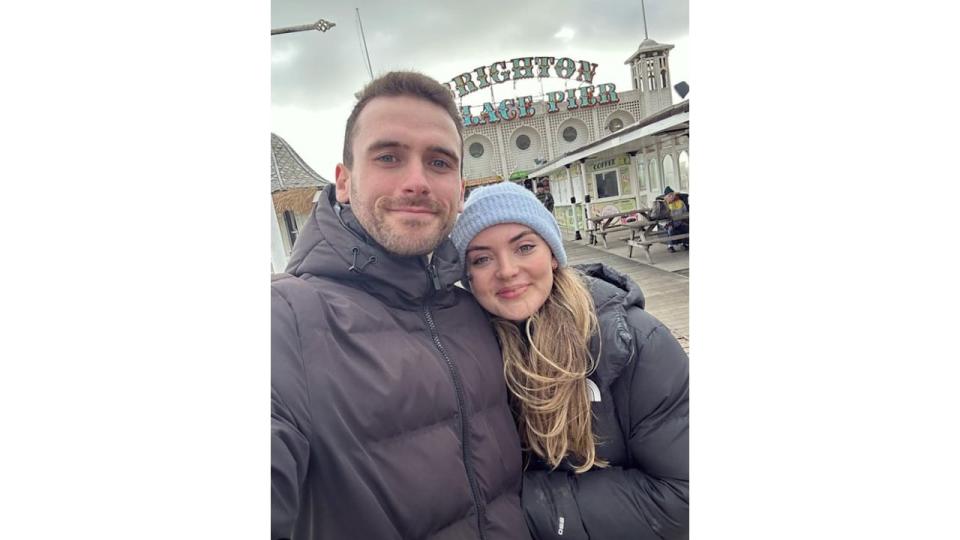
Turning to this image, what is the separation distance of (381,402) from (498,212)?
43cm

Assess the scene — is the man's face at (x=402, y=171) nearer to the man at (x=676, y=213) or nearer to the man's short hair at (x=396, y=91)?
the man's short hair at (x=396, y=91)

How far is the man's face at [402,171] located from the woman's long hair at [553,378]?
0.94 feet

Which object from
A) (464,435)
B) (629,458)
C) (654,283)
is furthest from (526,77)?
(629,458)

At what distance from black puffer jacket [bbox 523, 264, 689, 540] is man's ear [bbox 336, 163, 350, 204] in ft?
1.91

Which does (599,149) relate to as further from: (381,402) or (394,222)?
(381,402)

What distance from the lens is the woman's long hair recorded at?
662 mm

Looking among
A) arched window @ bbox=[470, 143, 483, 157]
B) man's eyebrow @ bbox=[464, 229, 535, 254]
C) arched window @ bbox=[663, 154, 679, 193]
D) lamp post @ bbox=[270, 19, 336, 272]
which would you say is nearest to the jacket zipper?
man's eyebrow @ bbox=[464, 229, 535, 254]

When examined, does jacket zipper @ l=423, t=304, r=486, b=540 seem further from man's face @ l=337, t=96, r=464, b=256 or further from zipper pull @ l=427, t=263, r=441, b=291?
man's face @ l=337, t=96, r=464, b=256

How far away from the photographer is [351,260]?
1.86 ft

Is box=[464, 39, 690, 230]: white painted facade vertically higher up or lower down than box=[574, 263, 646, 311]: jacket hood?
higher up

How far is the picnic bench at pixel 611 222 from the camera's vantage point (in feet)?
3.19

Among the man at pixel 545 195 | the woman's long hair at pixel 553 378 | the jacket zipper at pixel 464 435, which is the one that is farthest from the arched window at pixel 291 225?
the man at pixel 545 195
